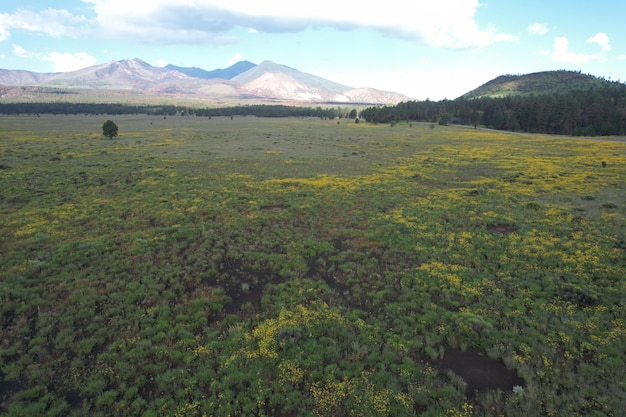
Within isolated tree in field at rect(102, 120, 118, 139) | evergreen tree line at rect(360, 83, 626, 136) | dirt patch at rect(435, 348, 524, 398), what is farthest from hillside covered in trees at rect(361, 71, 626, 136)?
isolated tree in field at rect(102, 120, 118, 139)

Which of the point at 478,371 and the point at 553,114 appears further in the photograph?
the point at 553,114

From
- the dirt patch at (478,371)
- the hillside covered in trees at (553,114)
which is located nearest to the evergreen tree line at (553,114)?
the hillside covered in trees at (553,114)

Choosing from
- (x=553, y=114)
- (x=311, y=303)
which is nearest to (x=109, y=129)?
(x=311, y=303)

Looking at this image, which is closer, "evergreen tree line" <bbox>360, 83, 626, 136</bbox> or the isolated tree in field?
the isolated tree in field

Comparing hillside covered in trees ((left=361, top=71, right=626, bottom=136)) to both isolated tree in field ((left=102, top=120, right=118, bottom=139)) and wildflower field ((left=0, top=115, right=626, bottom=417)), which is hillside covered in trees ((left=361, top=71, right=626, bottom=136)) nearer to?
wildflower field ((left=0, top=115, right=626, bottom=417))

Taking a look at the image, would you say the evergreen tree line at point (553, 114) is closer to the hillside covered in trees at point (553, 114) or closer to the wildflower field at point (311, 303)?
the hillside covered in trees at point (553, 114)

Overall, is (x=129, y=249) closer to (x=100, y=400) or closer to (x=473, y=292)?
(x=100, y=400)

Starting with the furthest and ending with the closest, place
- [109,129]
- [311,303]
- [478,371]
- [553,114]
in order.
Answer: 1. [553,114]
2. [109,129]
3. [311,303]
4. [478,371]

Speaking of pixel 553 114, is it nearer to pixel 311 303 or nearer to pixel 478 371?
pixel 478 371
